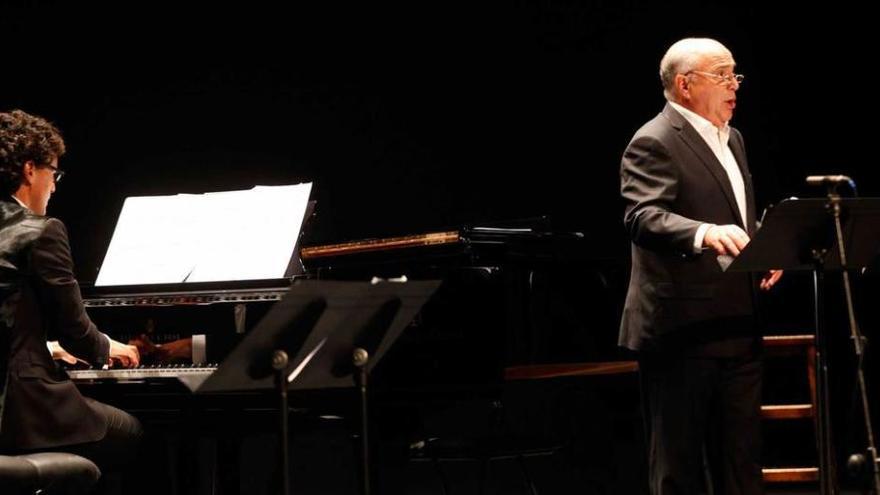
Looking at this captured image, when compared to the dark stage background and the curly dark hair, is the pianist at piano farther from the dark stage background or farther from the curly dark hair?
the dark stage background

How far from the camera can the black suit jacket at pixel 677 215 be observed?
11.0 ft

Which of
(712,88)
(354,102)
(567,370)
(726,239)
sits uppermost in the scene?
(354,102)

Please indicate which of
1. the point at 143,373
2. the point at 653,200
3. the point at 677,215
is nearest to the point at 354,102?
the point at 143,373

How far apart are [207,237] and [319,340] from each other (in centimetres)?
149

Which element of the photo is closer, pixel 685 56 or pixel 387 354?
pixel 685 56

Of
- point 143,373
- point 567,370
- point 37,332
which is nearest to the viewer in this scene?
point 37,332

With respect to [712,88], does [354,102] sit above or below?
above

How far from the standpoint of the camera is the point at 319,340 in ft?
8.69

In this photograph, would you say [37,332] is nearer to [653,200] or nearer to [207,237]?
[207,237]

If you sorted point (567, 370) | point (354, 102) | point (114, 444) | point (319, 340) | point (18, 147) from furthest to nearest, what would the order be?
point (354, 102), point (567, 370), point (114, 444), point (18, 147), point (319, 340)

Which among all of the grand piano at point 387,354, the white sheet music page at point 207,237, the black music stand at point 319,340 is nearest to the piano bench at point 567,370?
the grand piano at point 387,354

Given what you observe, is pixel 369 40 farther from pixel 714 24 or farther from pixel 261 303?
pixel 261 303

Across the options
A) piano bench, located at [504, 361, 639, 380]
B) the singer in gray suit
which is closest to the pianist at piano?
piano bench, located at [504, 361, 639, 380]

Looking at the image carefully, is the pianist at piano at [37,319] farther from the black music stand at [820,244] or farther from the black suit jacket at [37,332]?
the black music stand at [820,244]
